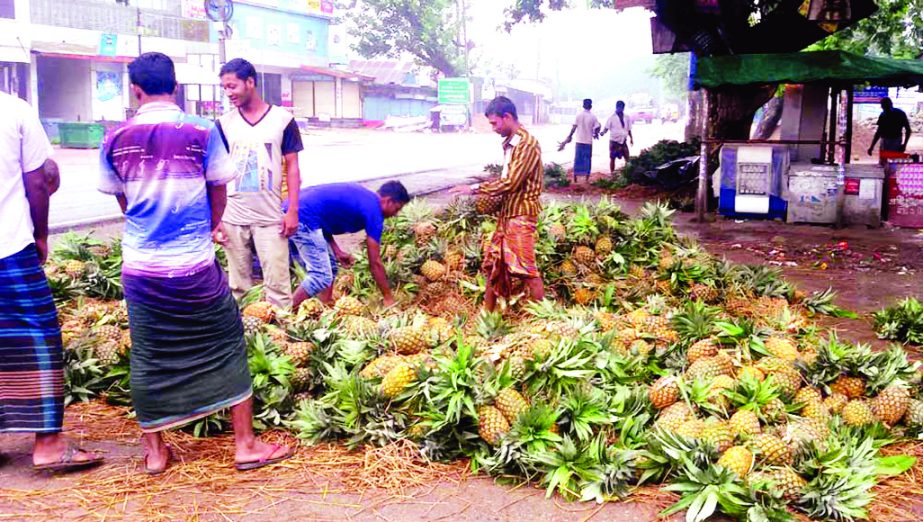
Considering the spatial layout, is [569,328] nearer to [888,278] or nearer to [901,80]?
[888,278]

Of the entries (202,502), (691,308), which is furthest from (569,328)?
(202,502)

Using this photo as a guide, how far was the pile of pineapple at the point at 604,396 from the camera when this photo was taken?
384 centimetres

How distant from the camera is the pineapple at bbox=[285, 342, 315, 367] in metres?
4.86

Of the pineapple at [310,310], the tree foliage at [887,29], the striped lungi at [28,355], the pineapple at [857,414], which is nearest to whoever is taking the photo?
the striped lungi at [28,355]

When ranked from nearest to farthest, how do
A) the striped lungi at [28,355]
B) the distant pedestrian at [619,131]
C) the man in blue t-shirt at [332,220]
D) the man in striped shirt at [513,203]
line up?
1. the striped lungi at [28,355]
2. the man in blue t-shirt at [332,220]
3. the man in striped shirt at [513,203]
4. the distant pedestrian at [619,131]

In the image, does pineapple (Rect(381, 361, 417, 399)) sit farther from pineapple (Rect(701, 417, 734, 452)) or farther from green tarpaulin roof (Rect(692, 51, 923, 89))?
green tarpaulin roof (Rect(692, 51, 923, 89))

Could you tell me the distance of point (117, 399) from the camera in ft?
16.1

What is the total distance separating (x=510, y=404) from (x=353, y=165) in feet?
65.5

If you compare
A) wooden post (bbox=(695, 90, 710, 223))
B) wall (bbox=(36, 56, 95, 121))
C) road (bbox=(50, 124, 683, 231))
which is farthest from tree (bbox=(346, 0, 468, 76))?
wooden post (bbox=(695, 90, 710, 223))

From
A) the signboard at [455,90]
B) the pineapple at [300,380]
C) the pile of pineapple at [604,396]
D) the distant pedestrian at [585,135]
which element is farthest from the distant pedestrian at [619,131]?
the signboard at [455,90]

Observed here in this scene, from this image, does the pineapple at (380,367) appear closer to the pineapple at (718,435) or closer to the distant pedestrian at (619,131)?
the pineapple at (718,435)

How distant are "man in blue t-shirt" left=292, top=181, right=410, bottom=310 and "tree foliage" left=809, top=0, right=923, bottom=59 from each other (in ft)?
Answer: 49.9

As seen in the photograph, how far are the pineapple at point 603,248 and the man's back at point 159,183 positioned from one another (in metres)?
4.94

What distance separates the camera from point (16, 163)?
3.92 meters
